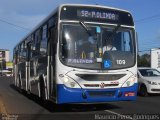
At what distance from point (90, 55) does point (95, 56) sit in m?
0.17

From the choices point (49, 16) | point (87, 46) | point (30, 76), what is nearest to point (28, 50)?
point (30, 76)

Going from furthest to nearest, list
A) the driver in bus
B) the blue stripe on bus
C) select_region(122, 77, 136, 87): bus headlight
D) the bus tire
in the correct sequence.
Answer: the bus tire < select_region(122, 77, 136, 87): bus headlight < the driver in bus < the blue stripe on bus

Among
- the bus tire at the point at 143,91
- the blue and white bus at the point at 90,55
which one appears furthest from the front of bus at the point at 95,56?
the bus tire at the point at 143,91

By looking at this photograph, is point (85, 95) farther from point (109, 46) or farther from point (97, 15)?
point (97, 15)

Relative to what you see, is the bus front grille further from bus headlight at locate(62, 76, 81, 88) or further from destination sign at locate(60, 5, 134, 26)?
destination sign at locate(60, 5, 134, 26)

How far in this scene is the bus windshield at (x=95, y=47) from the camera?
12.3 meters

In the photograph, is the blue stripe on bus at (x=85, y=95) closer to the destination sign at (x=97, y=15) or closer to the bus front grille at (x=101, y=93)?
the bus front grille at (x=101, y=93)

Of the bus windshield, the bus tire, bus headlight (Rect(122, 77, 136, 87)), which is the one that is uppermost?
the bus windshield

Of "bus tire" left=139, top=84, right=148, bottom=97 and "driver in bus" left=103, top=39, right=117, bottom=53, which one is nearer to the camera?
"driver in bus" left=103, top=39, right=117, bottom=53

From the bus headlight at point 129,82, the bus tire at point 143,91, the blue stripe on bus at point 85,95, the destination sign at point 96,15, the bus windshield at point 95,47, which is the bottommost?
the bus tire at point 143,91

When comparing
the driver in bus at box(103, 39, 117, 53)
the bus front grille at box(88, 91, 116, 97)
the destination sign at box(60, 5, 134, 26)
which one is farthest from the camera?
the driver in bus at box(103, 39, 117, 53)

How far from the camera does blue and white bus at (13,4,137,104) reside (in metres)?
12.2

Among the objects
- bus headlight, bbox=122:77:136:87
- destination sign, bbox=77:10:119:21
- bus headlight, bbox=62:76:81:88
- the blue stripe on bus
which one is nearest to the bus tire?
bus headlight, bbox=122:77:136:87

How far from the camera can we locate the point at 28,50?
62.3 ft
